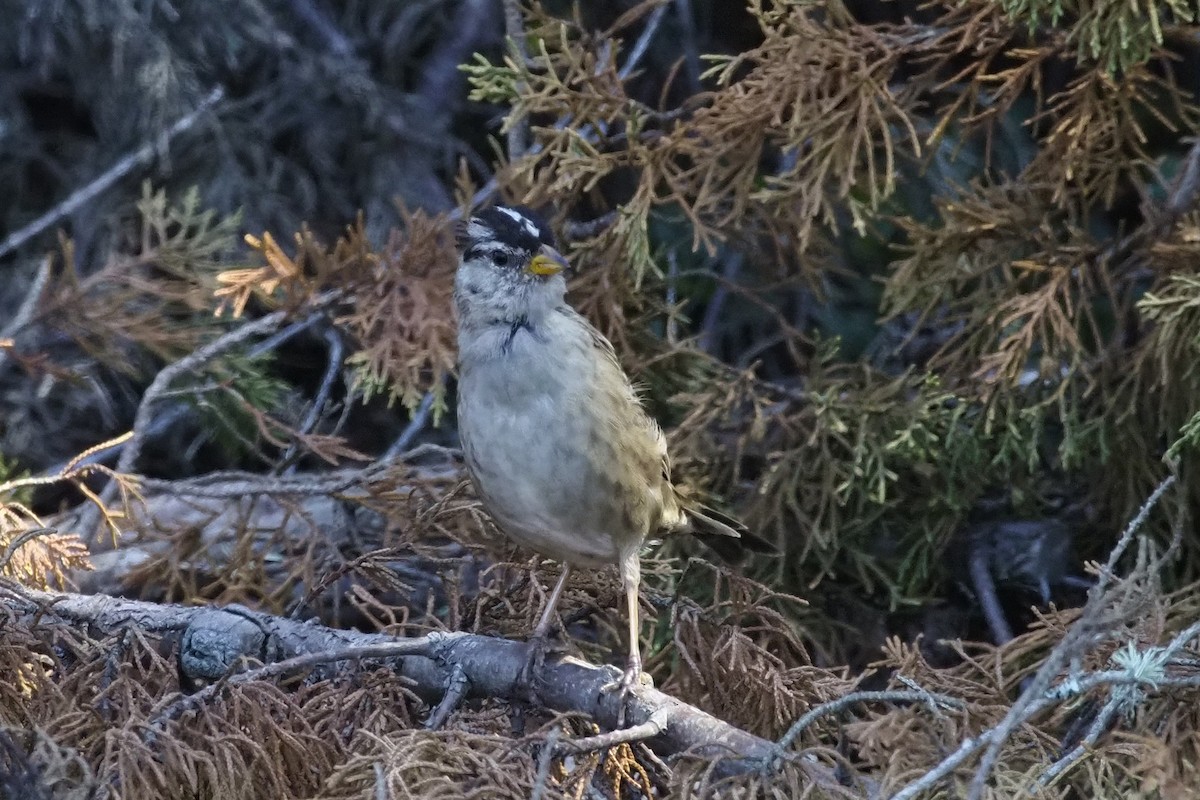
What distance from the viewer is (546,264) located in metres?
3.36

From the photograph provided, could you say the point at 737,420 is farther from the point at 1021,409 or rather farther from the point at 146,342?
the point at 146,342

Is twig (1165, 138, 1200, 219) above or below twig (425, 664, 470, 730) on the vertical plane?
above

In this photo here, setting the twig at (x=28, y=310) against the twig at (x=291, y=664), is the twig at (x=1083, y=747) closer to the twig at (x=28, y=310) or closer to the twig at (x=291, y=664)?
the twig at (x=291, y=664)

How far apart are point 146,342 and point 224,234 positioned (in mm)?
698

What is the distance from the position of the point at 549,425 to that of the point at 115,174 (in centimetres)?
240

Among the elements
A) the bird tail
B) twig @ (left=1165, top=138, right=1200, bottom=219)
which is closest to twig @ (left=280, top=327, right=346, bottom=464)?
the bird tail

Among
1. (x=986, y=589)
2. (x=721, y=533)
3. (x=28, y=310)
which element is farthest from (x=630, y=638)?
(x=28, y=310)

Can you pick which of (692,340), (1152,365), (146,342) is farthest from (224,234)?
(1152,365)

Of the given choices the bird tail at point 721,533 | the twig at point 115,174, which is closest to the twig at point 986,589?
the bird tail at point 721,533

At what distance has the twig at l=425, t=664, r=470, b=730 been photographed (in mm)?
2736

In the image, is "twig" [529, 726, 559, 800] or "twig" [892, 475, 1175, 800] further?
"twig" [529, 726, 559, 800]

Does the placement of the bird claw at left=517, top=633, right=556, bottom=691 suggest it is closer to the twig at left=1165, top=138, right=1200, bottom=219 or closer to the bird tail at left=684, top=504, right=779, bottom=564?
the bird tail at left=684, top=504, right=779, bottom=564

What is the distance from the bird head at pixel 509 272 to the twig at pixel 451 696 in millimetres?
902

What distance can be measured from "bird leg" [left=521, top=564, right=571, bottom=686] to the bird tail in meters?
0.41
